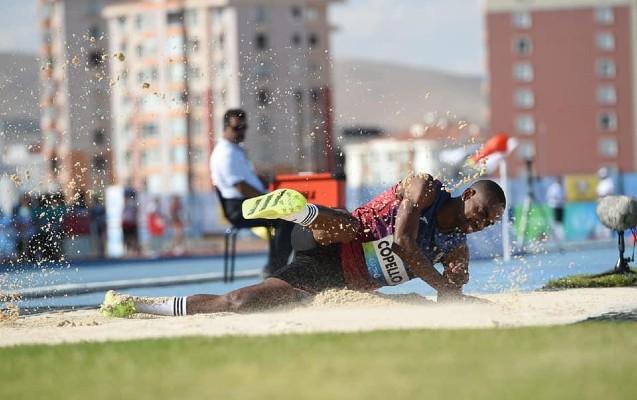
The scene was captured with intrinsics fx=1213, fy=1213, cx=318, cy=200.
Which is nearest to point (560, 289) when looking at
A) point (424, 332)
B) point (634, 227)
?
point (634, 227)

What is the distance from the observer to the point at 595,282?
448 inches

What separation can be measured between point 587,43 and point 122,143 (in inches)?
1989

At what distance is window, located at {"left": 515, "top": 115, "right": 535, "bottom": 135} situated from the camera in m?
127

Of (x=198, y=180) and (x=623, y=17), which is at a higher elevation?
(x=623, y=17)

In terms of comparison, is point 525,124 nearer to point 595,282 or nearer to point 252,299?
point 595,282

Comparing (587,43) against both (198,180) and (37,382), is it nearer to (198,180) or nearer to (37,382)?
(198,180)

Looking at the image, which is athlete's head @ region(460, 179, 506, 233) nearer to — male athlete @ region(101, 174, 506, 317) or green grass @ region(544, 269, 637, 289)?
male athlete @ region(101, 174, 506, 317)

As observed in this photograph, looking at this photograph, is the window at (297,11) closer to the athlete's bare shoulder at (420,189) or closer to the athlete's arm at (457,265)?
the athlete's arm at (457,265)

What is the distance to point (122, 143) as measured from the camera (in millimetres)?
119562

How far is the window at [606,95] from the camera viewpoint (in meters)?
130

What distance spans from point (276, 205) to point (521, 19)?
122496 millimetres

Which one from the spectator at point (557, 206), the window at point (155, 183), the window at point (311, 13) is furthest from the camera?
the window at point (311, 13)

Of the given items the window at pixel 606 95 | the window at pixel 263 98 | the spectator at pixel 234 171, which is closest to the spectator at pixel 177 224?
the spectator at pixel 234 171

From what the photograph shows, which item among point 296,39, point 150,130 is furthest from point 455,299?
point 296,39
